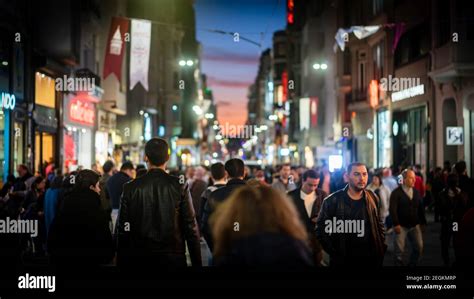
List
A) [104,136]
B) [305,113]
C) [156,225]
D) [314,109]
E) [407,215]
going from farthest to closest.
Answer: [305,113] < [314,109] < [104,136] < [407,215] < [156,225]

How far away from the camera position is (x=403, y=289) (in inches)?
316

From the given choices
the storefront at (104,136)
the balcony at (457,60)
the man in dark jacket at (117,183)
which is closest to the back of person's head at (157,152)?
the man in dark jacket at (117,183)

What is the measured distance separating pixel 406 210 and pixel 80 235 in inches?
315

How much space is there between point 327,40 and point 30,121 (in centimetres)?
3764

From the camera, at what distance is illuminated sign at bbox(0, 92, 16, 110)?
23438mm

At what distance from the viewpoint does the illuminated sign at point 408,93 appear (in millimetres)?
32906

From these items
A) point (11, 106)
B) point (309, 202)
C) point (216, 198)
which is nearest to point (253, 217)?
point (216, 198)

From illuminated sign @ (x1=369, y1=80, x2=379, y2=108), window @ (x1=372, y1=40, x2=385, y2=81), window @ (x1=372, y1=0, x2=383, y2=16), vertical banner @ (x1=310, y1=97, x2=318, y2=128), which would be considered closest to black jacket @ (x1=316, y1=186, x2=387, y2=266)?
window @ (x1=372, y1=0, x2=383, y2=16)

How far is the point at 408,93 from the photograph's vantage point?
1359 inches

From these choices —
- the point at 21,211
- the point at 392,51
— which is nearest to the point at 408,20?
the point at 392,51

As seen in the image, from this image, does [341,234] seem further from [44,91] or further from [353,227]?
[44,91]

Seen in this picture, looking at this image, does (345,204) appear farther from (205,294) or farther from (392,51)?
(392,51)

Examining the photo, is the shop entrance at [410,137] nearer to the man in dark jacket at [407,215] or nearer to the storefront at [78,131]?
the storefront at [78,131]

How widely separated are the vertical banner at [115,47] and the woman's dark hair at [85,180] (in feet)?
76.2
